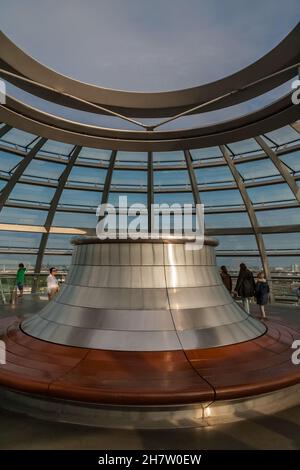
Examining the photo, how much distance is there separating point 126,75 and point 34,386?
911 cm

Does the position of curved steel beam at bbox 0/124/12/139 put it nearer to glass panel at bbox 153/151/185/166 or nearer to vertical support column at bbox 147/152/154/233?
vertical support column at bbox 147/152/154/233

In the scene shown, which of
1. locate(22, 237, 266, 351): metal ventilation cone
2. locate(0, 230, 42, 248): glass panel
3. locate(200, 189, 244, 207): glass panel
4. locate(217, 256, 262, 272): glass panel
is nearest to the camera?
locate(22, 237, 266, 351): metal ventilation cone

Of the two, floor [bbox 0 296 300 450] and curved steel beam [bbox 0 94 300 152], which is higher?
curved steel beam [bbox 0 94 300 152]

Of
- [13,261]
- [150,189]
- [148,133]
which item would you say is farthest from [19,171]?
[148,133]

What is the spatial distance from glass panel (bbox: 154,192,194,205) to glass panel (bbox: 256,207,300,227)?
4.29 meters

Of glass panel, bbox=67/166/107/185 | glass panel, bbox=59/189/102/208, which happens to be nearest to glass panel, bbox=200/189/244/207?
glass panel, bbox=67/166/107/185

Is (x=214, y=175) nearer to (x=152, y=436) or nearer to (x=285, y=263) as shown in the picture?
(x=285, y=263)

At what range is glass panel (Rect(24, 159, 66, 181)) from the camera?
18.1 meters

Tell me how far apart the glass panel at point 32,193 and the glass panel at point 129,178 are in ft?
12.7

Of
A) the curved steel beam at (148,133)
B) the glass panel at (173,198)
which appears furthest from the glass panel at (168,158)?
the curved steel beam at (148,133)

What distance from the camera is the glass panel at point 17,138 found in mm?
15641

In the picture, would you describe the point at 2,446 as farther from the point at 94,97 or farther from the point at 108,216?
the point at 108,216

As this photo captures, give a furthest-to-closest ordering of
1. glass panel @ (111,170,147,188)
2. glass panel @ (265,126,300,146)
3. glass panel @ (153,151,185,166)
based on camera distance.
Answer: glass panel @ (111,170,147,188) → glass panel @ (153,151,185,166) → glass panel @ (265,126,300,146)

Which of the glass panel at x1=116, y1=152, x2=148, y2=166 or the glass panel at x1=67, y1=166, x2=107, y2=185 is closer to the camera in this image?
the glass panel at x1=116, y1=152, x2=148, y2=166
